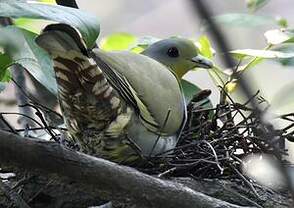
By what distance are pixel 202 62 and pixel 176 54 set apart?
0.12 meters

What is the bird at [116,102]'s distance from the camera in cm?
121

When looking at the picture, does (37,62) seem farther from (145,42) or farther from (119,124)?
(145,42)

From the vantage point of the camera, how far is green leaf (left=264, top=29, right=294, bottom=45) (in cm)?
168

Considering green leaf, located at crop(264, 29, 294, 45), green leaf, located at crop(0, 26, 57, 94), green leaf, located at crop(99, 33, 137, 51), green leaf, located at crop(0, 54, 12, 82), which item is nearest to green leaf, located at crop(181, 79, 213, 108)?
green leaf, located at crop(99, 33, 137, 51)

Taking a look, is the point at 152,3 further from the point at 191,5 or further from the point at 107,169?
the point at 191,5

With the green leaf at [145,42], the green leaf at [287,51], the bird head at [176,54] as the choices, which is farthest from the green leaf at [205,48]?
the green leaf at [287,51]

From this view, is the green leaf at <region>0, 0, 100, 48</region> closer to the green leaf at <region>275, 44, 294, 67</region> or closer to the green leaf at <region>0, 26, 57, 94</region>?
the green leaf at <region>0, 26, 57, 94</region>

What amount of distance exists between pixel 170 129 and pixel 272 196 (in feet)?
1.02

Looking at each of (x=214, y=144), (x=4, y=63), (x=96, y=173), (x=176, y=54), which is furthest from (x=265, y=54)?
(x=96, y=173)

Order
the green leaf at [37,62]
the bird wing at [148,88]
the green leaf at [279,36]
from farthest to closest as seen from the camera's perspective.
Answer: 1. the green leaf at [279,36]
2. the bird wing at [148,88]
3. the green leaf at [37,62]

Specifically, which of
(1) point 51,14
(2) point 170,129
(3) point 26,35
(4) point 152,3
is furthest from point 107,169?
(4) point 152,3

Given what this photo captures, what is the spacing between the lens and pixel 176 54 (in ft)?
6.70

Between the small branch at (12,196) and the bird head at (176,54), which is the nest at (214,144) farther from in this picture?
the small branch at (12,196)

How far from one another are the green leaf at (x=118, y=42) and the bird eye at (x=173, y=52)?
13 cm
